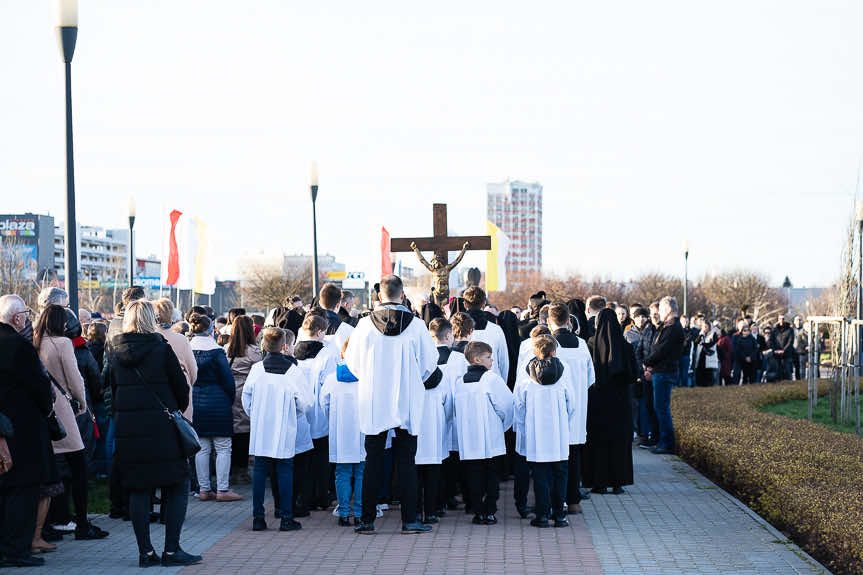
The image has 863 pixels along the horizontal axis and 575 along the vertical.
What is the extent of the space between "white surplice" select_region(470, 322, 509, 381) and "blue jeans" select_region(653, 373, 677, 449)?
12.6 feet

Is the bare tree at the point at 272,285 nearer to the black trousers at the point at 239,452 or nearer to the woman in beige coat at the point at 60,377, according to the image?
the black trousers at the point at 239,452

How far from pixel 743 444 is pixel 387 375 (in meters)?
4.91

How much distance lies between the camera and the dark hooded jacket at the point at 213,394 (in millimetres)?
10648

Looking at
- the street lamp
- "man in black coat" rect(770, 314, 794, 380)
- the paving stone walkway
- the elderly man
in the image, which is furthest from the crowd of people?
"man in black coat" rect(770, 314, 794, 380)

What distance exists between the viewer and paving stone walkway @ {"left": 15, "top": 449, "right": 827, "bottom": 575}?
25.2ft

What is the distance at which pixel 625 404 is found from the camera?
36.5 ft

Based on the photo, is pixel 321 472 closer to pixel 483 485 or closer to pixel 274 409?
pixel 274 409

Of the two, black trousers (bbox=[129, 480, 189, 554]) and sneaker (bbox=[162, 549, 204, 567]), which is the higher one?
black trousers (bbox=[129, 480, 189, 554])

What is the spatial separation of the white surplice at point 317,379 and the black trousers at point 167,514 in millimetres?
2057

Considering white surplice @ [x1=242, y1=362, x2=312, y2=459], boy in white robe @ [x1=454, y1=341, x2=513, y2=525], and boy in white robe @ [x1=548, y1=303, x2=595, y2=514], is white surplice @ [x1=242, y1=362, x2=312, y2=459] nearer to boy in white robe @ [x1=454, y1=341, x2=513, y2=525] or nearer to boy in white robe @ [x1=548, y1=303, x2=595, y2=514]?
boy in white robe @ [x1=454, y1=341, x2=513, y2=525]

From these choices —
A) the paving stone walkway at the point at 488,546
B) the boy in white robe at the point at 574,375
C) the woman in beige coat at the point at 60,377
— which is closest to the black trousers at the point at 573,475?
the boy in white robe at the point at 574,375

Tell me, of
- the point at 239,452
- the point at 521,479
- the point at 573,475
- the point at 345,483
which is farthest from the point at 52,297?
the point at 573,475

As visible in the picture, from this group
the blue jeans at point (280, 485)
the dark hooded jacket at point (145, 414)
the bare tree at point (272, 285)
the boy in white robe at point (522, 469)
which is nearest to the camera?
the dark hooded jacket at point (145, 414)

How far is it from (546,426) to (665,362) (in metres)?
5.51
